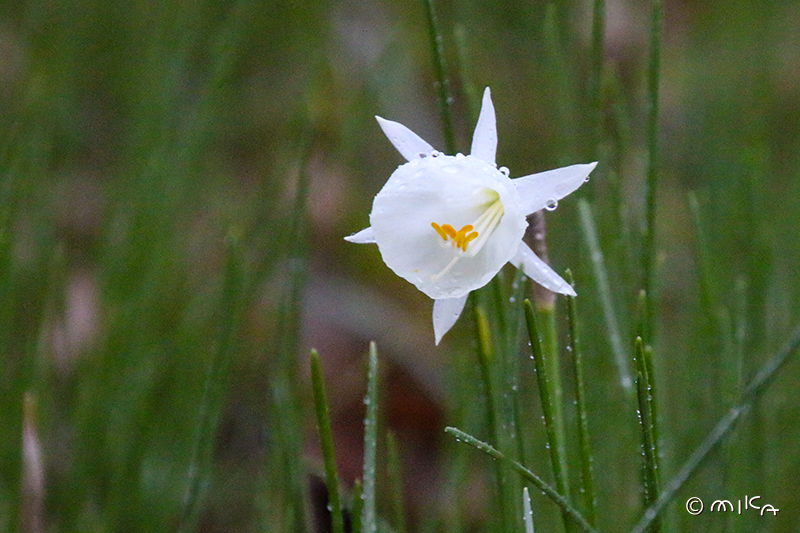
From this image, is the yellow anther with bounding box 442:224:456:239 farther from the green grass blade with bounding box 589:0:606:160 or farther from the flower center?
the green grass blade with bounding box 589:0:606:160

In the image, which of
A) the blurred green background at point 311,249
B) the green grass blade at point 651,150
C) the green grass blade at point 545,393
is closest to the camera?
the green grass blade at point 545,393

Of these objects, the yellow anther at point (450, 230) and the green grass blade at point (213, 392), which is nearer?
the yellow anther at point (450, 230)

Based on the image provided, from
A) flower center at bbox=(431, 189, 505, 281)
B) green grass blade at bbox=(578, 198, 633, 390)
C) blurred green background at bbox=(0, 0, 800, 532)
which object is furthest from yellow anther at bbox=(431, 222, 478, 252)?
blurred green background at bbox=(0, 0, 800, 532)

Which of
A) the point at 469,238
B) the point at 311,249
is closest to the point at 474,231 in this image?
the point at 469,238

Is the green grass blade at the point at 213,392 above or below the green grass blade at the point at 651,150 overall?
below

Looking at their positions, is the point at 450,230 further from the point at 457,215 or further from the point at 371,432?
the point at 371,432

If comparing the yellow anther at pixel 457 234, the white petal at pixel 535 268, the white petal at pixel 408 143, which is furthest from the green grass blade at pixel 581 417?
the white petal at pixel 408 143

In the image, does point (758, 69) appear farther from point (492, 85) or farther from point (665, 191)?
point (492, 85)

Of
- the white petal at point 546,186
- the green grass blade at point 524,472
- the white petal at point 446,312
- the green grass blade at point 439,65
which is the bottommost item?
the green grass blade at point 524,472

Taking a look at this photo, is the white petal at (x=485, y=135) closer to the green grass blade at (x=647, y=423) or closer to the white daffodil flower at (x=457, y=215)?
the white daffodil flower at (x=457, y=215)
